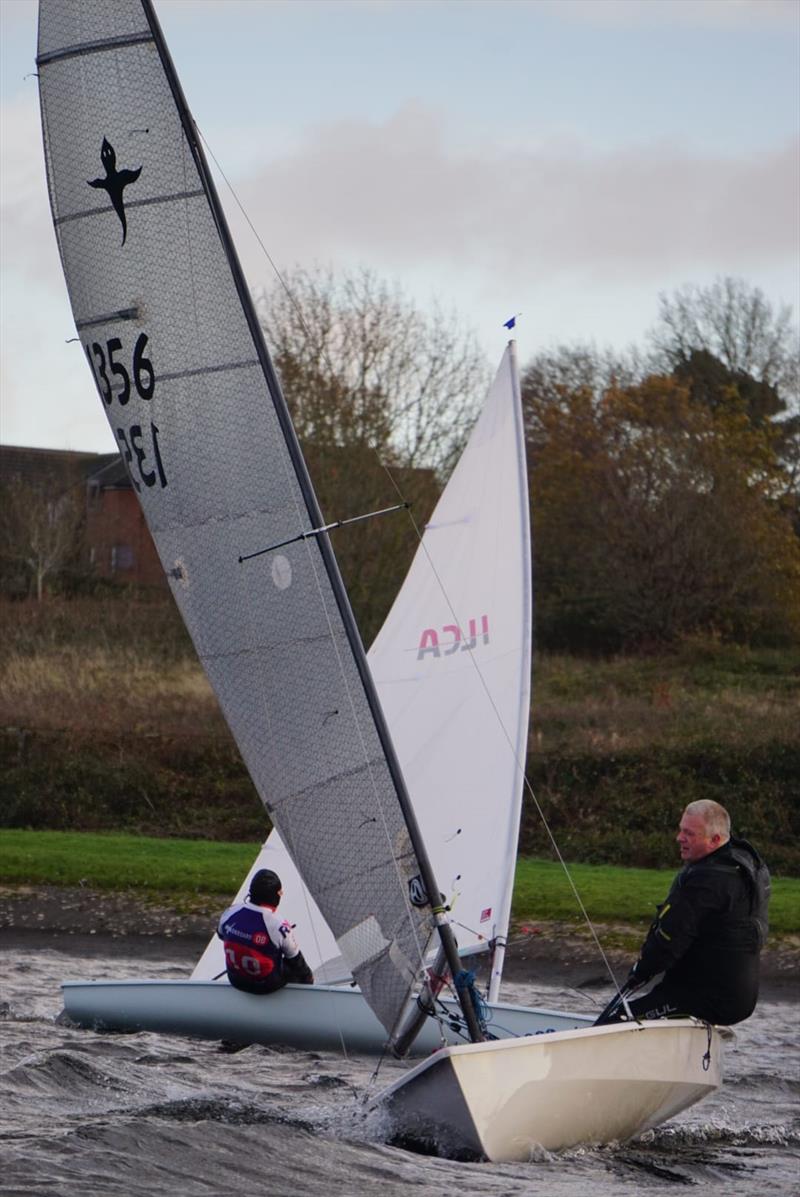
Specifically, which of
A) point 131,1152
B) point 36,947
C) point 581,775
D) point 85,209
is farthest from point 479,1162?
point 581,775

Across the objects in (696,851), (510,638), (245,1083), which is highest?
(510,638)

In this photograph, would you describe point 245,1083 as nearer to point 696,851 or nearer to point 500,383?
point 696,851

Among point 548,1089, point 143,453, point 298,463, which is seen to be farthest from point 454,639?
point 548,1089

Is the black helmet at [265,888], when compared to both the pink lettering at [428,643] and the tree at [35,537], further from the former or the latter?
the tree at [35,537]

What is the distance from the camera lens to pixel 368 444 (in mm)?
30594

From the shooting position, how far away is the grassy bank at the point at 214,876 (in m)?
14.9

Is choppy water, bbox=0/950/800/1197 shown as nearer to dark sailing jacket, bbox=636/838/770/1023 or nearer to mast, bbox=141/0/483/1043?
dark sailing jacket, bbox=636/838/770/1023

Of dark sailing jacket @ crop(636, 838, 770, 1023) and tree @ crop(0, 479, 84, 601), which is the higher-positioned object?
tree @ crop(0, 479, 84, 601)

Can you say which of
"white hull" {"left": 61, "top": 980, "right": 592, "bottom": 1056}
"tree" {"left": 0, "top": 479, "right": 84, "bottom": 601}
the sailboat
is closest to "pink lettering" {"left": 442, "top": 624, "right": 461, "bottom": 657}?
"white hull" {"left": 61, "top": 980, "right": 592, "bottom": 1056}

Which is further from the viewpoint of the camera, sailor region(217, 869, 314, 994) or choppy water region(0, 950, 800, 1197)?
sailor region(217, 869, 314, 994)

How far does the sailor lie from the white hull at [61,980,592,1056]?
0.11 metres

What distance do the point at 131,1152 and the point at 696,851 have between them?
2.82 meters

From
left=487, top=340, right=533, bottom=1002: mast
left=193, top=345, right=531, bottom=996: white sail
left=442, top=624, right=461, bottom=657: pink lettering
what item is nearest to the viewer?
left=487, top=340, right=533, bottom=1002: mast

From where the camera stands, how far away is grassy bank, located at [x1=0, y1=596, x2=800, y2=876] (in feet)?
62.8
